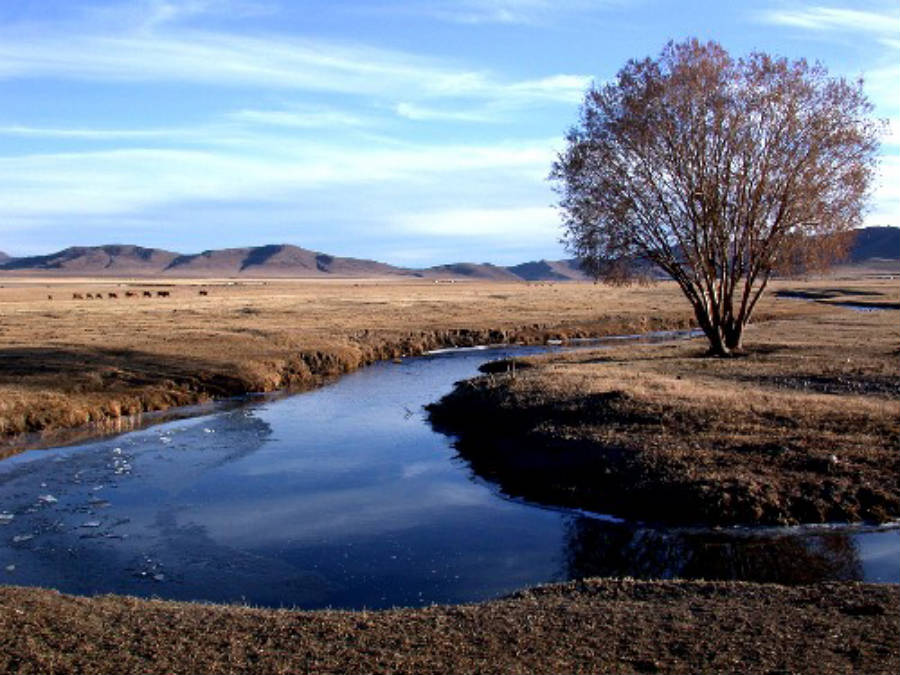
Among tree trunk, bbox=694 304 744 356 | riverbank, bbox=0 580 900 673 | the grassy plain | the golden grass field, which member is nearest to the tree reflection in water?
riverbank, bbox=0 580 900 673

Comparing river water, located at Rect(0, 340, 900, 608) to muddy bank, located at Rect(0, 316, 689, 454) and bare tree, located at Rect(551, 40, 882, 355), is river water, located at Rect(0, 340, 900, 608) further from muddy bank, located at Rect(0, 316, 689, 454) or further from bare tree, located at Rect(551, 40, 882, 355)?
bare tree, located at Rect(551, 40, 882, 355)

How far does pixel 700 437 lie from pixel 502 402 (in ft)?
26.7

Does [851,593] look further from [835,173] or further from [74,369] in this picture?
[74,369]

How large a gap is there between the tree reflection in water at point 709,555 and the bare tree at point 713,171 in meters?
22.0

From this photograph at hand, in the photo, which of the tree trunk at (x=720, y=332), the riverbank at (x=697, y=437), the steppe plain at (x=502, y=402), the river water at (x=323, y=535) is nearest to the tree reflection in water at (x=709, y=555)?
the river water at (x=323, y=535)

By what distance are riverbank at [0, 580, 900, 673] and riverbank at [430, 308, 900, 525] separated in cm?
563

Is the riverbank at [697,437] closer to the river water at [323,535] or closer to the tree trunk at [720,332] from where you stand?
the river water at [323,535]

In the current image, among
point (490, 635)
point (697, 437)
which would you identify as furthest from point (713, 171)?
point (490, 635)

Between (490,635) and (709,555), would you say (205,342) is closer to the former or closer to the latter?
(709,555)

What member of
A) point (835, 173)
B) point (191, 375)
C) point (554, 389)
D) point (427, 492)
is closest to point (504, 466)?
point (427, 492)

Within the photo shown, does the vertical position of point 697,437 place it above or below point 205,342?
below

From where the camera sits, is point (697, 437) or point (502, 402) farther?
point (502, 402)

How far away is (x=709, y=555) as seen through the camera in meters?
15.4

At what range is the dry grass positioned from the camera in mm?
17766
